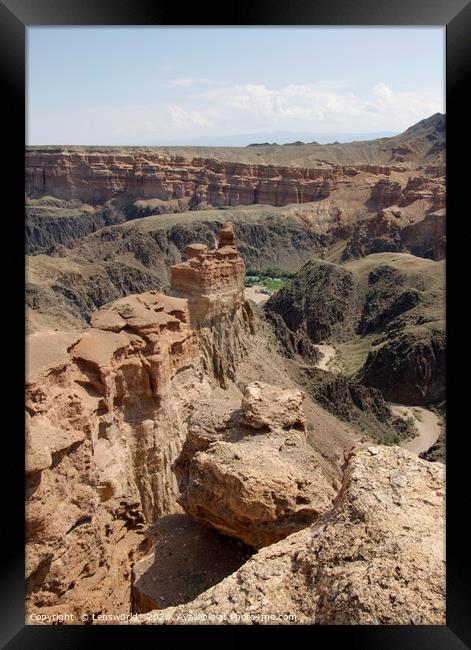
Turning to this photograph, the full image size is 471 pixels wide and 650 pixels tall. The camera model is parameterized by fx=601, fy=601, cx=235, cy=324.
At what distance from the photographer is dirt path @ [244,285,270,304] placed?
6244 cm

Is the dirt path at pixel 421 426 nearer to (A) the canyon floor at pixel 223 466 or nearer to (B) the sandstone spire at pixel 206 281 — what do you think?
(A) the canyon floor at pixel 223 466

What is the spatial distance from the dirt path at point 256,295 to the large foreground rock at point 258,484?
52047 mm

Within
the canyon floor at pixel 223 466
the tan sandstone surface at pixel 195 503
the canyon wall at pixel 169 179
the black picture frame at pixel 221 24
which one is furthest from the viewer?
the canyon wall at pixel 169 179

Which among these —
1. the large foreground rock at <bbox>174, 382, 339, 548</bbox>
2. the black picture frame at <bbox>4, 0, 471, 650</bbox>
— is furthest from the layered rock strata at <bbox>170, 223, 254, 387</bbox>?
the black picture frame at <bbox>4, 0, 471, 650</bbox>

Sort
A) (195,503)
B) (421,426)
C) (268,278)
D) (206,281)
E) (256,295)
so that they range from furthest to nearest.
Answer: (268,278)
(256,295)
(421,426)
(206,281)
(195,503)

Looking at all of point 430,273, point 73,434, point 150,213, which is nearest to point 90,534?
point 73,434

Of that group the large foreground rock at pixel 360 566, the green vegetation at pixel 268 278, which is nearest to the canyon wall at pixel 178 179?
the green vegetation at pixel 268 278

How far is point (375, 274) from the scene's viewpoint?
188 ft

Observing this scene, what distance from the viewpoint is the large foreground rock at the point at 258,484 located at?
25.3 feet

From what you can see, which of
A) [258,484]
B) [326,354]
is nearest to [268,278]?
[326,354]

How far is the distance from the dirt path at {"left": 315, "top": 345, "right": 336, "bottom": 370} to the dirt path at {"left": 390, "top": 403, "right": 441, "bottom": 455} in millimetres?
6251

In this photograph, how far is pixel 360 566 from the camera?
16.6 feet

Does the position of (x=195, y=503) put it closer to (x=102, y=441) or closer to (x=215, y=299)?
(x=102, y=441)
